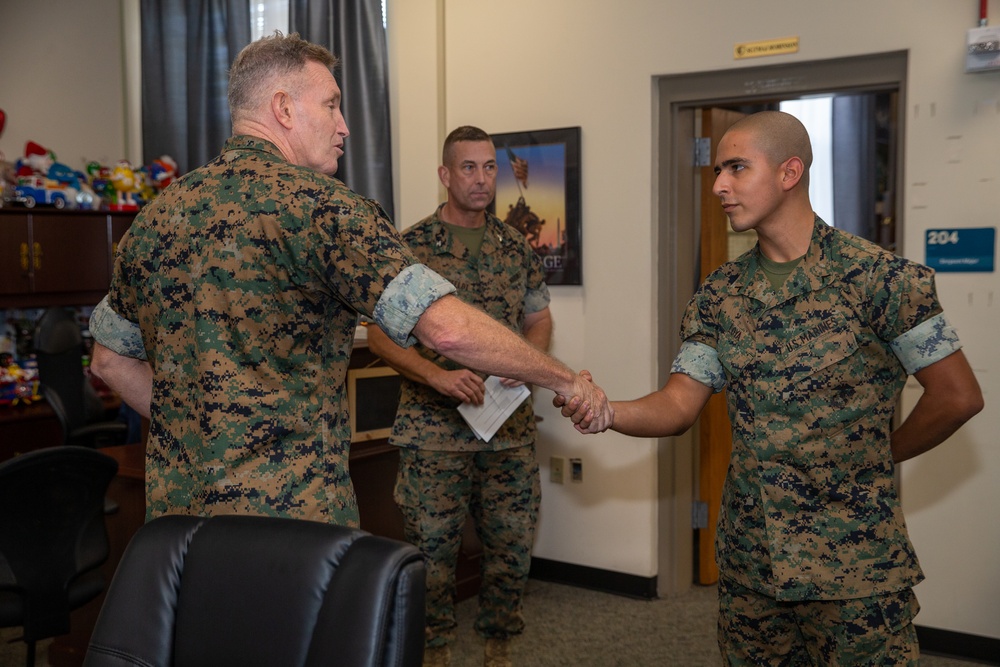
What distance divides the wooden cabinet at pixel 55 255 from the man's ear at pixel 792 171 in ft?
16.3

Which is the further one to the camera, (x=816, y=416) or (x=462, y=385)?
(x=462, y=385)

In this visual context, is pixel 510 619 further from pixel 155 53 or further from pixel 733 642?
pixel 155 53

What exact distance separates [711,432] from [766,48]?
1.74 m

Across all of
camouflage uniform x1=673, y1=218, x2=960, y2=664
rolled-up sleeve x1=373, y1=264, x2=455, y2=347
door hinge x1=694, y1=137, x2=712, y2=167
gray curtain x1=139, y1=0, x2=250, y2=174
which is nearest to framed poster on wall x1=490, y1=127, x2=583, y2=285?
door hinge x1=694, y1=137, x2=712, y2=167

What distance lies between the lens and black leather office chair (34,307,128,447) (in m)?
5.29

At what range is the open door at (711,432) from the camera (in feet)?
14.5

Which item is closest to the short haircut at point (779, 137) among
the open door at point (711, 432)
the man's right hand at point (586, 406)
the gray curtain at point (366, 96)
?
the man's right hand at point (586, 406)

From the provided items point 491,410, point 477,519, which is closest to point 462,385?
point 491,410

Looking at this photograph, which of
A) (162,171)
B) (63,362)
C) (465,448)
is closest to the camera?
(465,448)

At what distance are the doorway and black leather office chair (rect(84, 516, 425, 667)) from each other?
3225 mm

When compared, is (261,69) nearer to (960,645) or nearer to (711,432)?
(711,432)

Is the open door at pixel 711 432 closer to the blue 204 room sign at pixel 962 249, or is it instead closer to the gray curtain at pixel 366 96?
the blue 204 room sign at pixel 962 249

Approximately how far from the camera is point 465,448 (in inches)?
132

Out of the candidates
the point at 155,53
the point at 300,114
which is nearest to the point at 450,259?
the point at 300,114
